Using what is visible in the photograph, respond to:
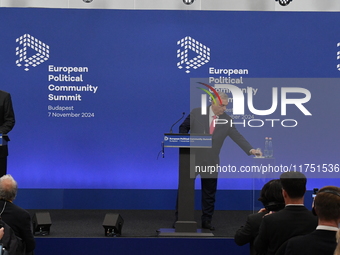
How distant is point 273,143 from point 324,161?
58cm

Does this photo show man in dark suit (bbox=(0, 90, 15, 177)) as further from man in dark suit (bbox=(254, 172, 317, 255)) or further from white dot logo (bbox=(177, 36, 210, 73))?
man in dark suit (bbox=(254, 172, 317, 255))

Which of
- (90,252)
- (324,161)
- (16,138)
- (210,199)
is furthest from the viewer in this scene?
(16,138)

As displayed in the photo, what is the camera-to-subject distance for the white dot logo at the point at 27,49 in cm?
725

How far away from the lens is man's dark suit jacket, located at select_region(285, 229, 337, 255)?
Answer: 2.31 meters

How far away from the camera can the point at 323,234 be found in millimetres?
2334

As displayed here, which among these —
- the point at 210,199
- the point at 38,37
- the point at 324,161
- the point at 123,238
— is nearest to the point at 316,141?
the point at 324,161

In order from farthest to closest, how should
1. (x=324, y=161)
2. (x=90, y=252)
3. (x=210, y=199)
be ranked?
(x=210, y=199), (x=324, y=161), (x=90, y=252)

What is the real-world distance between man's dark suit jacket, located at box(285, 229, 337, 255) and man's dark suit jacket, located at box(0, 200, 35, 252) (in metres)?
2.09

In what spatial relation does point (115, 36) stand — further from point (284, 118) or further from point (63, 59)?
point (284, 118)

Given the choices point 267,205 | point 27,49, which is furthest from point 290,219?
point 27,49

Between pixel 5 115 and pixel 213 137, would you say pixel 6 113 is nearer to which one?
pixel 5 115

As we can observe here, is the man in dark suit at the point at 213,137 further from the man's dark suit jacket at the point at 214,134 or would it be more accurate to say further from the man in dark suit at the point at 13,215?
the man in dark suit at the point at 13,215

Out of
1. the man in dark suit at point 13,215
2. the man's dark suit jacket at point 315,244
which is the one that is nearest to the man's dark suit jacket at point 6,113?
the man in dark suit at point 13,215

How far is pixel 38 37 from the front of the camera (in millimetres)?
7258
